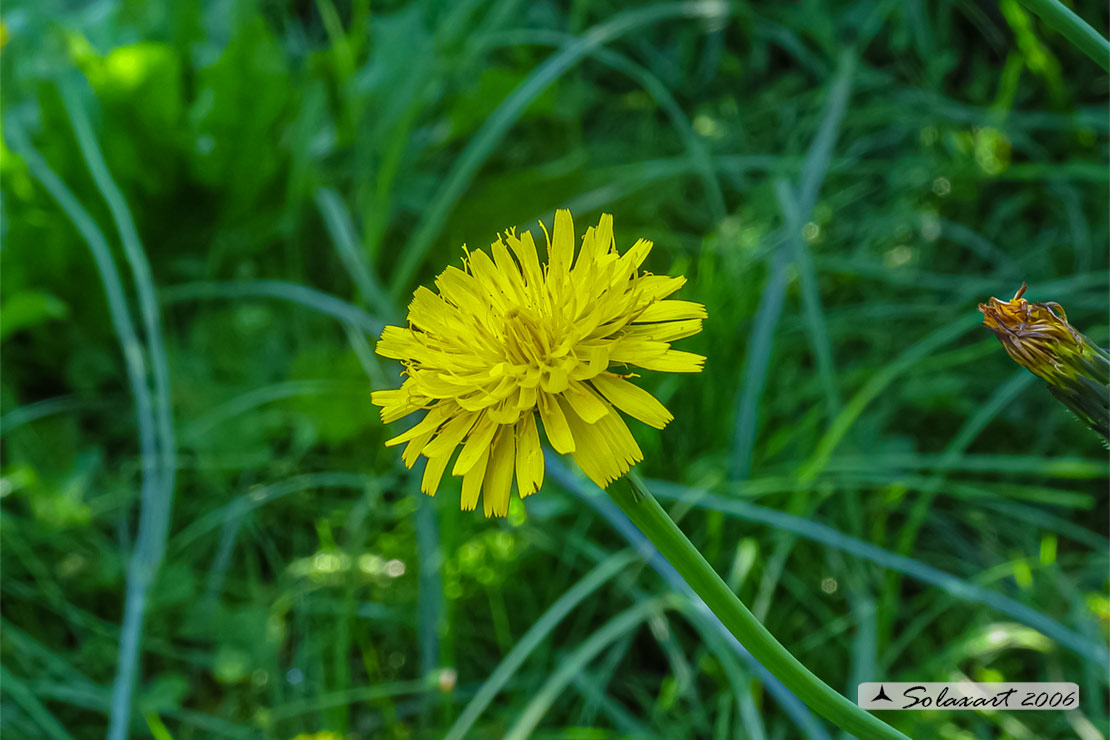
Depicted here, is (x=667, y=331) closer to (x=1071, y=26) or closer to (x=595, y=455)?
(x=595, y=455)

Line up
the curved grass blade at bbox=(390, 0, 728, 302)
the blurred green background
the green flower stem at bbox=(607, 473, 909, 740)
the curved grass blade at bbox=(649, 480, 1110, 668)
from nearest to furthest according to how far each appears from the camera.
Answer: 1. the green flower stem at bbox=(607, 473, 909, 740)
2. the curved grass blade at bbox=(649, 480, 1110, 668)
3. the blurred green background
4. the curved grass blade at bbox=(390, 0, 728, 302)

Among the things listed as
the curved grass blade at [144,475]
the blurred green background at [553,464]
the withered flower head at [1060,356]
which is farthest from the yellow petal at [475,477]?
the curved grass blade at [144,475]

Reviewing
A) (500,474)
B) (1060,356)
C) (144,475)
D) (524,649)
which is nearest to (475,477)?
(500,474)

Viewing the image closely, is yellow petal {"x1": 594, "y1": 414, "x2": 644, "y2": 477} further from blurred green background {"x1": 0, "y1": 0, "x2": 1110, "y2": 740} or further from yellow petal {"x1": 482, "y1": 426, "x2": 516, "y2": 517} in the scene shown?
blurred green background {"x1": 0, "y1": 0, "x2": 1110, "y2": 740}

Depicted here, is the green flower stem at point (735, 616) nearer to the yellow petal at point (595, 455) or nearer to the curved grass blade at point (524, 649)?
the yellow petal at point (595, 455)

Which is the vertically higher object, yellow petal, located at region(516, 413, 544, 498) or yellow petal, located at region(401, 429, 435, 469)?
yellow petal, located at region(401, 429, 435, 469)

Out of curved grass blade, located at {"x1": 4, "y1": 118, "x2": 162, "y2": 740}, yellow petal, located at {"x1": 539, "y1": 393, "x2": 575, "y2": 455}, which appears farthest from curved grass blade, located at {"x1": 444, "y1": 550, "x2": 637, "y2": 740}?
yellow petal, located at {"x1": 539, "y1": 393, "x2": 575, "y2": 455}
